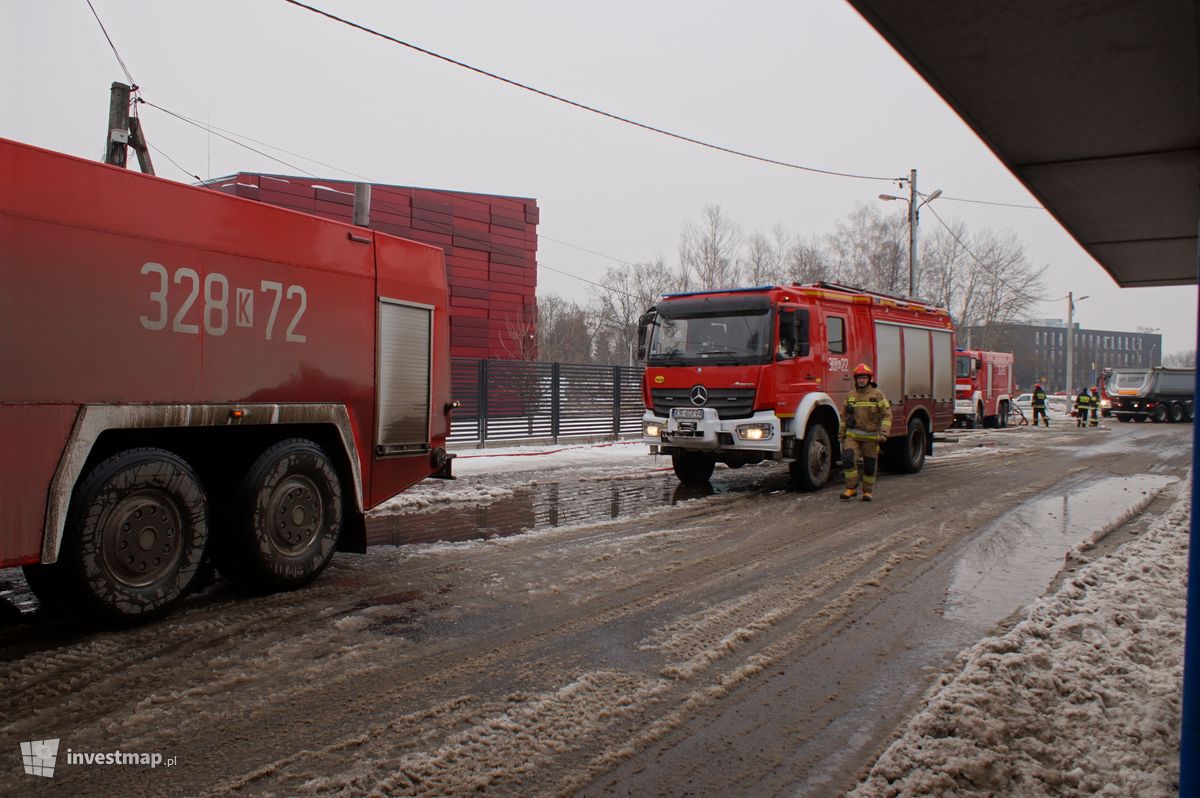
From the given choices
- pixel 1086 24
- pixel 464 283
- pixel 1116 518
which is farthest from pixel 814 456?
pixel 464 283

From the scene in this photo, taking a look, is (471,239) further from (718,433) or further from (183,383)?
(183,383)

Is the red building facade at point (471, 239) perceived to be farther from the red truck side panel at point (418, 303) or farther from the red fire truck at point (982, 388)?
the red truck side panel at point (418, 303)

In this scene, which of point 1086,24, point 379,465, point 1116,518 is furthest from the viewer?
point 1116,518

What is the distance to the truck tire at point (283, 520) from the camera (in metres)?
5.34

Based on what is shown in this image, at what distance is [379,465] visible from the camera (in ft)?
21.0

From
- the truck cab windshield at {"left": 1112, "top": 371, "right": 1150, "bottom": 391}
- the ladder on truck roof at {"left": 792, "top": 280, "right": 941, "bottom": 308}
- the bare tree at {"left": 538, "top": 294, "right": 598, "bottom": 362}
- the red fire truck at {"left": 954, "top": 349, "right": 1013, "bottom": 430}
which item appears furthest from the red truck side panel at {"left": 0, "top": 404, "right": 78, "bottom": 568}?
the bare tree at {"left": 538, "top": 294, "right": 598, "bottom": 362}

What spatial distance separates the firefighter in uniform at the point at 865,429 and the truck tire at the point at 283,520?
23.5 ft

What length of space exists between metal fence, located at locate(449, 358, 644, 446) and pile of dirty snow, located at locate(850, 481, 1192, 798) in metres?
12.5

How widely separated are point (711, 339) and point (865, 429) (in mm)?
2534

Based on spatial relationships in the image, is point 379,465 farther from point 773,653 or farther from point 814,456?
point 814,456

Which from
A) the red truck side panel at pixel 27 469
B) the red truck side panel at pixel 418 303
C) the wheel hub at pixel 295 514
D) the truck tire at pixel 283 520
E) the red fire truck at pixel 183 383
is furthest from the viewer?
the red truck side panel at pixel 418 303

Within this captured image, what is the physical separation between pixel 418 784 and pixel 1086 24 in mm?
4059

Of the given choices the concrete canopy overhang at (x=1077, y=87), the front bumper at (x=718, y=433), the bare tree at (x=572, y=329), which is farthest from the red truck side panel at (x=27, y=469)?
the bare tree at (x=572, y=329)
